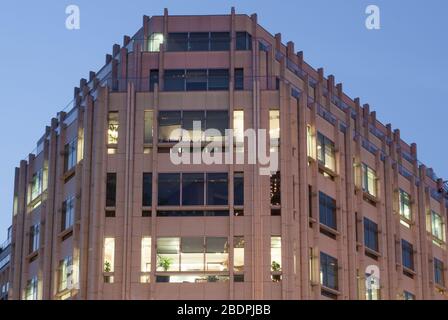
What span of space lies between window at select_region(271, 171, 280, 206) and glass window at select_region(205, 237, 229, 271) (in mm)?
4203

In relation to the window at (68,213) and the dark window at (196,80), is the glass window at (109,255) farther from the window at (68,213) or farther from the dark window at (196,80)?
the dark window at (196,80)

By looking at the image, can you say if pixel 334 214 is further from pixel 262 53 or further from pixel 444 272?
pixel 444 272

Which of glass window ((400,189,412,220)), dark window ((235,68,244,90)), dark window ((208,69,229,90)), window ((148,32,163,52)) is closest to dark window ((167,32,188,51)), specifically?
window ((148,32,163,52))

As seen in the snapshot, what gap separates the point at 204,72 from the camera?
8288cm

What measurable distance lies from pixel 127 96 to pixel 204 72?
19.9ft

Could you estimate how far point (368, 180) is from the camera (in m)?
91.1

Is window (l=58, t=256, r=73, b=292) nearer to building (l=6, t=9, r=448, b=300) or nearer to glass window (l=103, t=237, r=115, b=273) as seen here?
building (l=6, t=9, r=448, b=300)

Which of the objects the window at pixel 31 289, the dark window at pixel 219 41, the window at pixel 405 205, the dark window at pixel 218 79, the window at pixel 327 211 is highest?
the dark window at pixel 219 41

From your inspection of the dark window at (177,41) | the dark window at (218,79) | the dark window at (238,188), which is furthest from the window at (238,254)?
the dark window at (177,41)

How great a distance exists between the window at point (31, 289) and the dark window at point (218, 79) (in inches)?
757

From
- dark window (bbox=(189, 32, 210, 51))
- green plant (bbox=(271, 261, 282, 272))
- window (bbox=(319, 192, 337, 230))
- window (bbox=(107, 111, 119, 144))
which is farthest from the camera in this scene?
dark window (bbox=(189, 32, 210, 51))

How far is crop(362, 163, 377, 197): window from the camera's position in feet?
296

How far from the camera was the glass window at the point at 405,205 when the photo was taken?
317 feet
